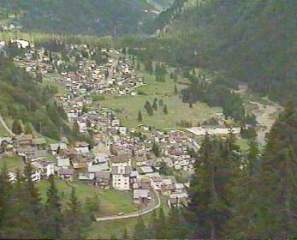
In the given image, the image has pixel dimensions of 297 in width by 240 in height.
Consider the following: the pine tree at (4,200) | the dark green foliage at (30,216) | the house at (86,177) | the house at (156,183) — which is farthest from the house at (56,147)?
the pine tree at (4,200)

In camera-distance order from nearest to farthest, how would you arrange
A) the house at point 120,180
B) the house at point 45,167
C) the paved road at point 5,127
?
the house at point 45,167 < the house at point 120,180 < the paved road at point 5,127

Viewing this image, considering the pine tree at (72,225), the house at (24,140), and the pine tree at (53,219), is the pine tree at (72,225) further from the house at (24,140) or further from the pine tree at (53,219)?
the house at (24,140)

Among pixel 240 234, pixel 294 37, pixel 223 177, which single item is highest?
pixel 294 37

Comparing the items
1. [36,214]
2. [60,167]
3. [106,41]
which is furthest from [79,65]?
[36,214]

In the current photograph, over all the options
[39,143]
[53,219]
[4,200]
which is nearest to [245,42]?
[39,143]

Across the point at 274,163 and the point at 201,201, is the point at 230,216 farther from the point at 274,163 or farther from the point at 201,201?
the point at 274,163

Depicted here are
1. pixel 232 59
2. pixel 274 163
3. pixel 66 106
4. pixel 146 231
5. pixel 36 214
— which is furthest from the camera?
pixel 232 59

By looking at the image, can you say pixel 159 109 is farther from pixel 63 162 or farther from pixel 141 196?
pixel 141 196
